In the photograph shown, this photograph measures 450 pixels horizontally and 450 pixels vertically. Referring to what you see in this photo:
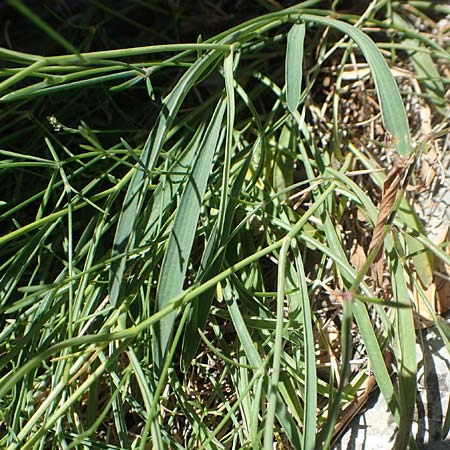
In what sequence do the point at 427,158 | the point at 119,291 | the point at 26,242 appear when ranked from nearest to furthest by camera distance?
the point at 119,291, the point at 26,242, the point at 427,158

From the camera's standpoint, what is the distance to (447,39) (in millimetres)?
1014

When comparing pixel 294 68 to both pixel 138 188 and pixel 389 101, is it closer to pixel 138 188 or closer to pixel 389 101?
pixel 389 101

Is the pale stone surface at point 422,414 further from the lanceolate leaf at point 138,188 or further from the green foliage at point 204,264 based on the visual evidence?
the lanceolate leaf at point 138,188

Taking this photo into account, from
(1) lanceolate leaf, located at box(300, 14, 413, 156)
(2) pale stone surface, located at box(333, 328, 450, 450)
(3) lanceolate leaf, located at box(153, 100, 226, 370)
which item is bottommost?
(2) pale stone surface, located at box(333, 328, 450, 450)

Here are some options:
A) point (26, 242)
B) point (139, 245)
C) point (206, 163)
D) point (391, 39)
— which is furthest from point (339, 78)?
point (26, 242)

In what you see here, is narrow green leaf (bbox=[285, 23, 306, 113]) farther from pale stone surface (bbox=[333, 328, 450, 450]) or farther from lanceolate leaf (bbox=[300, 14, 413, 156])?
pale stone surface (bbox=[333, 328, 450, 450])

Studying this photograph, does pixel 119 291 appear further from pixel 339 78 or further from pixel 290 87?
pixel 339 78

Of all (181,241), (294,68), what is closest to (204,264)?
(181,241)

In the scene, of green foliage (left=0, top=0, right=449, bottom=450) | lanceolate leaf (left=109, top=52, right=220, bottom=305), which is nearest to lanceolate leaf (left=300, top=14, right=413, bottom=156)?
green foliage (left=0, top=0, right=449, bottom=450)

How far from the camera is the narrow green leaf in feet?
2.65

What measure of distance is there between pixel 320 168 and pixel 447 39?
32 centimetres

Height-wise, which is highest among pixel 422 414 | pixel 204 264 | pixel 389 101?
pixel 389 101

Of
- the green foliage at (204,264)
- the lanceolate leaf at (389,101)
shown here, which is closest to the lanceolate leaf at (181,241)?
the green foliage at (204,264)

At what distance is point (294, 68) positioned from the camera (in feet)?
2.70
